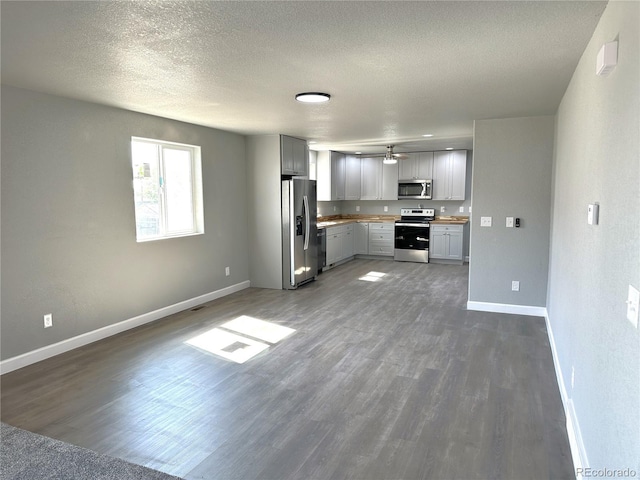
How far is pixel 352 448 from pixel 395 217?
304 inches

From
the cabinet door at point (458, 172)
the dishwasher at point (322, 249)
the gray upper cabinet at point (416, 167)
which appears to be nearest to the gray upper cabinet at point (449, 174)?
the cabinet door at point (458, 172)

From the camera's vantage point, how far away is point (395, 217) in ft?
31.9

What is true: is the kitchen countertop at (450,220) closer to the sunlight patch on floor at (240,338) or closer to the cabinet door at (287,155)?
the cabinet door at (287,155)

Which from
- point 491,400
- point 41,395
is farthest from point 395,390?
point 41,395

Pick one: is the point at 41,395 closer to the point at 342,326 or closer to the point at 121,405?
the point at 121,405

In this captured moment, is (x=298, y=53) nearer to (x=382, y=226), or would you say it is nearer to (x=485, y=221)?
(x=485, y=221)

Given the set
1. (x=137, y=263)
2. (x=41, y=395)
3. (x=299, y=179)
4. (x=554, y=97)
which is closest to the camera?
(x=41, y=395)

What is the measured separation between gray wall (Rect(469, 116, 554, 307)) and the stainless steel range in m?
3.62

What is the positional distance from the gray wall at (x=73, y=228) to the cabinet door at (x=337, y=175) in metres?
4.13

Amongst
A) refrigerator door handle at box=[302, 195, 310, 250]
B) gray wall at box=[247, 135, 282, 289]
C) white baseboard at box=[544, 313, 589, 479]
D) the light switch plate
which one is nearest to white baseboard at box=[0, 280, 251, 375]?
gray wall at box=[247, 135, 282, 289]

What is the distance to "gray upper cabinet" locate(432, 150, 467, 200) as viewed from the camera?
866 centimetres

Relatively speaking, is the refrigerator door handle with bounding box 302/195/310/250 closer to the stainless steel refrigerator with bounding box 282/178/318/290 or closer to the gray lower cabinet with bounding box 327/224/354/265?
the stainless steel refrigerator with bounding box 282/178/318/290

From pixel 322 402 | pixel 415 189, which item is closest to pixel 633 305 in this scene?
pixel 322 402

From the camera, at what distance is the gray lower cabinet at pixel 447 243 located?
854 centimetres
